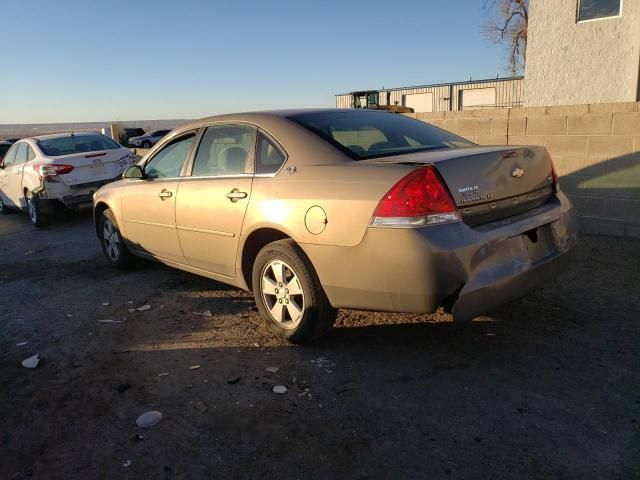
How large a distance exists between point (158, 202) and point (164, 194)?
5.8 inches

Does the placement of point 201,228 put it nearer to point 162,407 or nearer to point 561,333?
point 162,407

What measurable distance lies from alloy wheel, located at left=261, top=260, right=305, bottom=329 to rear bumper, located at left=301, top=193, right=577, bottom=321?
1.05 feet

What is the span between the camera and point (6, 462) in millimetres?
2615

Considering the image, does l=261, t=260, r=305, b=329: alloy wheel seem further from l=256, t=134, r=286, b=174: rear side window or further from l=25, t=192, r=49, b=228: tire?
l=25, t=192, r=49, b=228: tire

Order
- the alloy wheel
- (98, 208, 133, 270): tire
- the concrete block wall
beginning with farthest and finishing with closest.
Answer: the concrete block wall < (98, 208, 133, 270): tire < the alloy wheel

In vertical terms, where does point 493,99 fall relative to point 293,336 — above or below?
above

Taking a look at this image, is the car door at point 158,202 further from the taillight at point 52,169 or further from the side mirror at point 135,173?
the taillight at point 52,169

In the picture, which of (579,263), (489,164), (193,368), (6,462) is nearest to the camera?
(6,462)

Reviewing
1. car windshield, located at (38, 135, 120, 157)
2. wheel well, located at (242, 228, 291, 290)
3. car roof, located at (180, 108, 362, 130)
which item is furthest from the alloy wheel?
car windshield, located at (38, 135, 120, 157)

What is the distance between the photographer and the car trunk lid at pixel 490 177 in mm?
3064

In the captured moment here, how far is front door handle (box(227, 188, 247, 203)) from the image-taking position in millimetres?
3922

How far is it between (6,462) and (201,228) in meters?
2.20

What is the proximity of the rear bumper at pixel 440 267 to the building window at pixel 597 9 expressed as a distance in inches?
553

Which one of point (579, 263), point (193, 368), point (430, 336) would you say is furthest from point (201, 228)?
point (579, 263)
